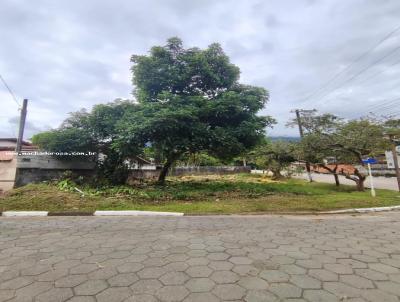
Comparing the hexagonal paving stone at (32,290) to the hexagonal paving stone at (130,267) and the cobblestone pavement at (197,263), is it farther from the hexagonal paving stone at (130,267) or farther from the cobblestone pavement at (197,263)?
the hexagonal paving stone at (130,267)

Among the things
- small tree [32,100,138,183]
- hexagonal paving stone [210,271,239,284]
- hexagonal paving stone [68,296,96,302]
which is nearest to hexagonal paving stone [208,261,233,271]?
hexagonal paving stone [210,271,239,284]

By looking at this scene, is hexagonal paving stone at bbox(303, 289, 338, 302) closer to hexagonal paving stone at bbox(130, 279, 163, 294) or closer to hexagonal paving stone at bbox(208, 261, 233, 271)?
hexagonal paving stone at bbox(208, 261, 233, 271)

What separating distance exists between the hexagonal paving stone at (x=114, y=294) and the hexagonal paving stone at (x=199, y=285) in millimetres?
639

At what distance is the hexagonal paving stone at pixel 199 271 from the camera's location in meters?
3.31

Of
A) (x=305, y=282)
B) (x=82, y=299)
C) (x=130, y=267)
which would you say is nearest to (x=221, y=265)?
(x=305, y=282)

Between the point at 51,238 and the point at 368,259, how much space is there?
5248 mm

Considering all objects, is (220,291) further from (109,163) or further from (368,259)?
(109,163)

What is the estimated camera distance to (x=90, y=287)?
2.97 metres

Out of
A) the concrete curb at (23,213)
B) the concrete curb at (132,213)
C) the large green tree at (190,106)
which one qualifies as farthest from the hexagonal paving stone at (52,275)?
the large green tree at (190,106)

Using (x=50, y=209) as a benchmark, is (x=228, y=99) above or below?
above

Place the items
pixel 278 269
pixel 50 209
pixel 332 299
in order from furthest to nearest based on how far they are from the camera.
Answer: pixel 50 209, pixel 278 269, pixel 332 299

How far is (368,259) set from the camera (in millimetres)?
3934

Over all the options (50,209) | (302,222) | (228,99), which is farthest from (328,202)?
(50,209)

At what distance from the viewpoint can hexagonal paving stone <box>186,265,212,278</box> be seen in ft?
10.9
